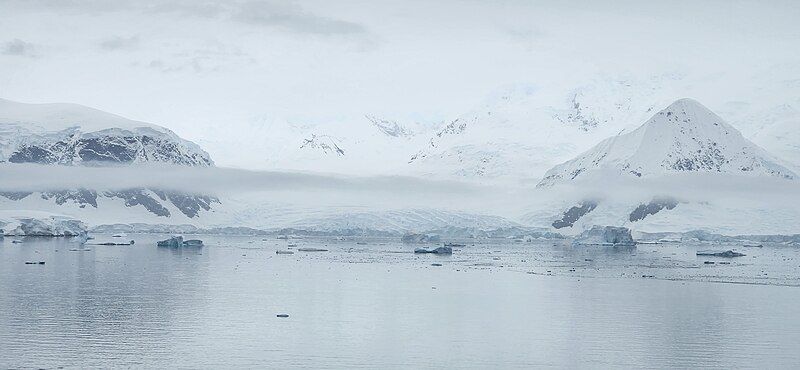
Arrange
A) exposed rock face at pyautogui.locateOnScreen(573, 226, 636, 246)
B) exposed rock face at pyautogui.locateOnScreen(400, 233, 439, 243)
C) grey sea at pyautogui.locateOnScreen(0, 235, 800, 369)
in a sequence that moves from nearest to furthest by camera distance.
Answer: grey sea at pyautogui.locateOnScreen(0, 235, 800, 369) → exposed rock face at pyautogui.locateOnScreen(573, 226, 636, 246) → exposed rock face at pyautogui.locateOnScreen(400, 233, 439, 243)

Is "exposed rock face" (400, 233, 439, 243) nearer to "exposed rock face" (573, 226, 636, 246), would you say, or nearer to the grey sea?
"exposed rock face" (573, 226, 636, 246)

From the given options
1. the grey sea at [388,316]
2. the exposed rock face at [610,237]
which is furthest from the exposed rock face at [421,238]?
the grey sea at [388,316]

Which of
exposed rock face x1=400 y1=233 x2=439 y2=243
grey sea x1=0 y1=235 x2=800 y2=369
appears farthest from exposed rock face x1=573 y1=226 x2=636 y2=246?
grey sea x1=0 y1=235 x2=800 y2=369

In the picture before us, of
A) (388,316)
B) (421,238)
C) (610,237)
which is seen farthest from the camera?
(421,238)

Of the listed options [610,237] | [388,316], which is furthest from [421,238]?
[388,316]

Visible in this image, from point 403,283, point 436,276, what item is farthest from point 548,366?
point 436,276

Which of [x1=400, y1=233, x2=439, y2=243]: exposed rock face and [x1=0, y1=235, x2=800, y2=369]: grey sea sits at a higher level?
[x1=400, y1=233, x2=439, y2=243]: exposed rock face

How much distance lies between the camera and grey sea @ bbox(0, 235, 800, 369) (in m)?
39.2

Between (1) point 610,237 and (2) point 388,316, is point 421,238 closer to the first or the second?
(1) point 610,237

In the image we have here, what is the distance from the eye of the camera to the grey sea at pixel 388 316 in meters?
39.2

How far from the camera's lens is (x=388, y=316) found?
5056cm

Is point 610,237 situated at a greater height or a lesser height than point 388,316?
greater

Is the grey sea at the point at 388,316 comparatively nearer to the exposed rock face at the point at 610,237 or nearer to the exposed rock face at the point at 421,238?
the exposed rock face at the point at 610,237

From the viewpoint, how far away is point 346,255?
349 feet
